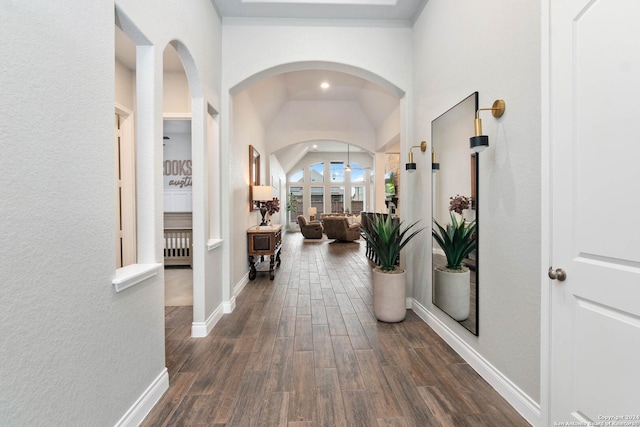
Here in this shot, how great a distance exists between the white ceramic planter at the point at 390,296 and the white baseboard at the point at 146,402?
190 cm

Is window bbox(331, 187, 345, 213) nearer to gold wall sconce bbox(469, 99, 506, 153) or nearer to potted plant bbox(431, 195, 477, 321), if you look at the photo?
potted plant bbox(431, 195, 477, 321)

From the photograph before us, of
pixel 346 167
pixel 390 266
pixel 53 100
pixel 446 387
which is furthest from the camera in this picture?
pixel 346 167

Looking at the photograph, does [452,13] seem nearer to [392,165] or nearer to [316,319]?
[316,319]

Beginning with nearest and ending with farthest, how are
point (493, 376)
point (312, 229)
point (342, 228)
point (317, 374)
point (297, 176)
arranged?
point (493, 376) < point (317, 374) < point (342, 228) < point (312, 229) < point (297, 176)

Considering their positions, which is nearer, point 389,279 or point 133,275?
point 133,275

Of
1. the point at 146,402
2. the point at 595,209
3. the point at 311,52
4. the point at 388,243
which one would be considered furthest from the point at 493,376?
the point at 311,52

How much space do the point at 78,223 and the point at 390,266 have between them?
252cm

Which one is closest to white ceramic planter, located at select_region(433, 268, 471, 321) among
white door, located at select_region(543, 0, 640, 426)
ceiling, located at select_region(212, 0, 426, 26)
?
white door, located at select_region(543, 0, 640, 426)

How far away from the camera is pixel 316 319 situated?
118 inches

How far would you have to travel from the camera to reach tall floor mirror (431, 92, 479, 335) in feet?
6.97

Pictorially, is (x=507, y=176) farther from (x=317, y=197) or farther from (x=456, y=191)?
(x=317, y=197)

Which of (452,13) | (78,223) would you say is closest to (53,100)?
(78,223)

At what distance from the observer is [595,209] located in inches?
49.0

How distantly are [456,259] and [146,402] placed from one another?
2.31 meters
